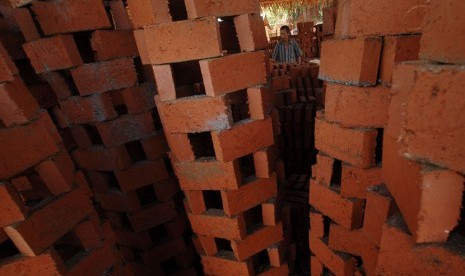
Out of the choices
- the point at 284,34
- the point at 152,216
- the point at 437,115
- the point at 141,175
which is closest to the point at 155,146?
the point at 141,175

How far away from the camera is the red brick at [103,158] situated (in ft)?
9.42

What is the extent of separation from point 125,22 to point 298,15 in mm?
19850

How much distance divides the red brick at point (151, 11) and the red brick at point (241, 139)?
3.00 feet

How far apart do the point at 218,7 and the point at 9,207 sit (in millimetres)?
1754

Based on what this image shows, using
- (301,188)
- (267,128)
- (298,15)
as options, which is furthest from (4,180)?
(298,15)

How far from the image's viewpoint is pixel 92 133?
3137mm

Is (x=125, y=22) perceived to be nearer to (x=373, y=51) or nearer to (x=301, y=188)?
(x=373, y=51)

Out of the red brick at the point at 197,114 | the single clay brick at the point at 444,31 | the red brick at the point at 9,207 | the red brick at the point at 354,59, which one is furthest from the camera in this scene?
the red brick at the point at 197,114

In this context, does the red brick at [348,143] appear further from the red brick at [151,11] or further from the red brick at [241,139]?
the red brick at [151,11]

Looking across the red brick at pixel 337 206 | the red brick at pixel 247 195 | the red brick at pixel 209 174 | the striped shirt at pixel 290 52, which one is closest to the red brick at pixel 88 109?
the red brick at pixel 209 174

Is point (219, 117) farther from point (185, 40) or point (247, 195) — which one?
point (247, 195)

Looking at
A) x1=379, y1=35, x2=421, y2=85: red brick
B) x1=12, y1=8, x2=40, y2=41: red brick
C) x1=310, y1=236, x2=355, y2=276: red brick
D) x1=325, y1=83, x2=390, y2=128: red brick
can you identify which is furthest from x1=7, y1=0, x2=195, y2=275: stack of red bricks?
x1=379, y1=35, x2=421, y2=85: red brick

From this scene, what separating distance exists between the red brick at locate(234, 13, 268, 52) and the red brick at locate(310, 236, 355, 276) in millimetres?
2006

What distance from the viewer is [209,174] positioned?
7.63ft
